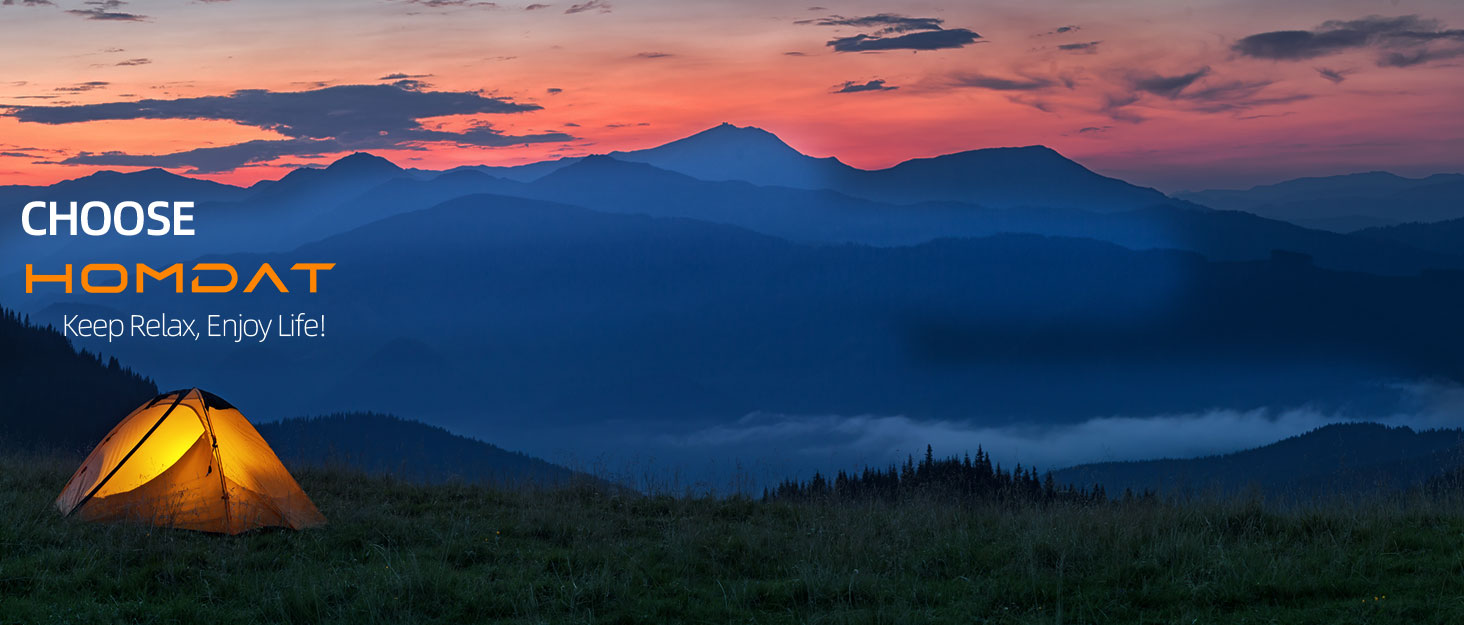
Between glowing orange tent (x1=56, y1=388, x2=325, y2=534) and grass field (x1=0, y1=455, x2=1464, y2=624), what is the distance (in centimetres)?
64

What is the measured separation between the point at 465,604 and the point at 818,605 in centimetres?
345

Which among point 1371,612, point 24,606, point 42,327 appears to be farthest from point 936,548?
point 42,327

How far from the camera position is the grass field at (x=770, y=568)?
31.1 ft

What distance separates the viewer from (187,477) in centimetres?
1381

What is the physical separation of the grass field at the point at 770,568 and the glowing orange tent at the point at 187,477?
64cm

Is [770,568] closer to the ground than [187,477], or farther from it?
closer to the ground

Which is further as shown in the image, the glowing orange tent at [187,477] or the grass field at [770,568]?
the glowing orange tent at [187,477]

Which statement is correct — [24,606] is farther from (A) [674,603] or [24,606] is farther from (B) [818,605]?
(B) [818,605]

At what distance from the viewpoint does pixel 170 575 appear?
34.8ft

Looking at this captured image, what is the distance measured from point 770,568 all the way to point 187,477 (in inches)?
330

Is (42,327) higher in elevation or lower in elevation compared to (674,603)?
higher

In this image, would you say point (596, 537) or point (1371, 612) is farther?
point (596, 537)

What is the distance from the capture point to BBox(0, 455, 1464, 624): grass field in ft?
31.1

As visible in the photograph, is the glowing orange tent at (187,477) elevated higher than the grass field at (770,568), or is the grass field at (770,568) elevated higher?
the glowing orange tent at (187,477)
